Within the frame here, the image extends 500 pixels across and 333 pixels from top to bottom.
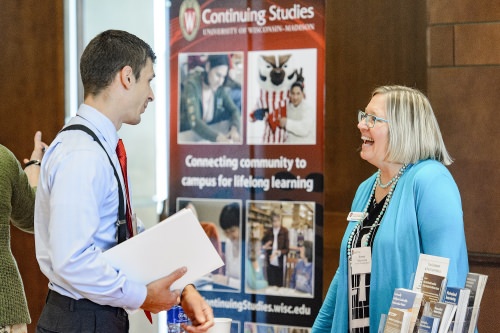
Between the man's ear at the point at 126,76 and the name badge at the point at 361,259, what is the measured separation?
109 cm

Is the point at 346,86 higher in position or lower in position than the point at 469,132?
higher

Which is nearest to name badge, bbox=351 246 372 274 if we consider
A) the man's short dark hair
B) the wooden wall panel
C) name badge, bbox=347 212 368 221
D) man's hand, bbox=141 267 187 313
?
name badge, bbox=347 212 368 221

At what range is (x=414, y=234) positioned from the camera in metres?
2.74

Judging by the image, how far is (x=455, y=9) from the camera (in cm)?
368

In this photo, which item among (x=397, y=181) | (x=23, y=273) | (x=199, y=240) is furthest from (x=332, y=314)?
(x=23, y=273)

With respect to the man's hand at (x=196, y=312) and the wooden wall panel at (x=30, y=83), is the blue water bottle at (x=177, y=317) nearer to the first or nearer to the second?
the man's hand at (x=196, y=312)

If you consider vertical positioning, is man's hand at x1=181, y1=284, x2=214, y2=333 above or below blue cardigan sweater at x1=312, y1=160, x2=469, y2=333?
below

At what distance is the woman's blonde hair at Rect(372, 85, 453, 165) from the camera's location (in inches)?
115

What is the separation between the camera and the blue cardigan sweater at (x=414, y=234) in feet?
8.79

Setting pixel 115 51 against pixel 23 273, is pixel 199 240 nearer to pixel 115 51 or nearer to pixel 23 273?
pixel 115 51

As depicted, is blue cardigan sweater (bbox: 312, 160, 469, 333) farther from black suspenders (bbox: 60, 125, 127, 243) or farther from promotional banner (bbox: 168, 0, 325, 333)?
promotional banner (bbox: 168, 0, 325, 333)

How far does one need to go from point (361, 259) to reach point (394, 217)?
0.20 meters

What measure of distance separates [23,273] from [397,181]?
112 inches

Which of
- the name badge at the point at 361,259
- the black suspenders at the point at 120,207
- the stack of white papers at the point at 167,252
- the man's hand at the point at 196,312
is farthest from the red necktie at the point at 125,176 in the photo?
the name badge at the point at 361,259
